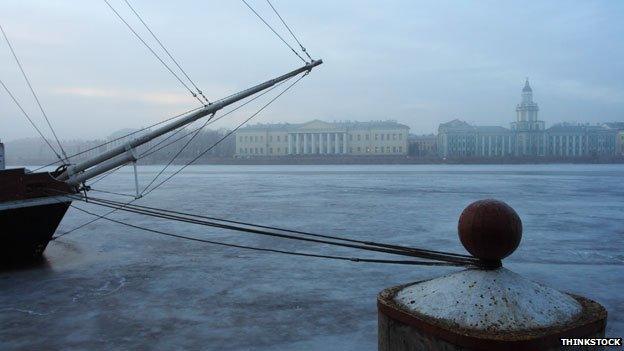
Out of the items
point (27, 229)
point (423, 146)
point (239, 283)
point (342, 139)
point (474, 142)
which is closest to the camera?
point (239, 283)

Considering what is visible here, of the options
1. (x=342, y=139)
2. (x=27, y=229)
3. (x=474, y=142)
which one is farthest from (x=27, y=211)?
(x=474, y=142)

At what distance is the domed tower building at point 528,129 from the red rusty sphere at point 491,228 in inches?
4969

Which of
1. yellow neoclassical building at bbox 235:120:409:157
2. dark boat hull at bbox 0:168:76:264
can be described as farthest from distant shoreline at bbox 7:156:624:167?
dark boat hull at bbox 0:168:76:264

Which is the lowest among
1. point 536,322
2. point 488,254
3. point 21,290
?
point 21,290

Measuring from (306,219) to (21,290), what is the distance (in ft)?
31.6

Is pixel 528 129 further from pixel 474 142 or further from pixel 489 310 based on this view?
pixel 489 310

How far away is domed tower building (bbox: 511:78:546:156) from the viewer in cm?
12256

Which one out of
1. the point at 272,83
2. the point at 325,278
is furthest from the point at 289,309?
the point at 272,83

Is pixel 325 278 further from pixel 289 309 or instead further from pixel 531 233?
pixel 531 233

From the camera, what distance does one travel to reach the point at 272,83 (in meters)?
12.9

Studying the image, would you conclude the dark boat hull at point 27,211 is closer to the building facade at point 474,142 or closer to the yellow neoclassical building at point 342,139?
the yellow neoclassical building at point 342,139

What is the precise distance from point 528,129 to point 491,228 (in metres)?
135

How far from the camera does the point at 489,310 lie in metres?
2.04

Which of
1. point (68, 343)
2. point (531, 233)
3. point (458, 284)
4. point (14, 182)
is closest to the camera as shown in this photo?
point (458, 284)
